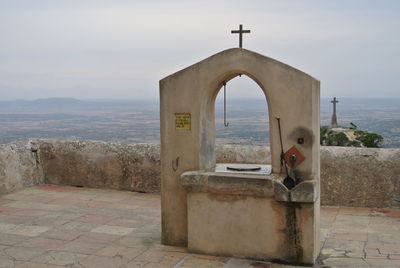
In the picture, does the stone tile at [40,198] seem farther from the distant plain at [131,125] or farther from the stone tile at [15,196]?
the distant plain at [131,125]

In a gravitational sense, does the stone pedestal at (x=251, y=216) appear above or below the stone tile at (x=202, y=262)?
above

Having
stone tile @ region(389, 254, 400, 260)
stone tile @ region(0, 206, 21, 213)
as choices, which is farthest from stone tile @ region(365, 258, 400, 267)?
stone tile @ region(0, 206, 21, 213)

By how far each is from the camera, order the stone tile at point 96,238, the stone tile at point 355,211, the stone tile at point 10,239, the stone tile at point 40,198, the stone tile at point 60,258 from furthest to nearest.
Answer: the stone tile at point 40,198
the stone tile at point 355,211
the stone tile at point 96,238
the stone tile at point 10,239
the stone tile at point 60,258

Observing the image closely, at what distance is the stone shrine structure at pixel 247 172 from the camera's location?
571cm

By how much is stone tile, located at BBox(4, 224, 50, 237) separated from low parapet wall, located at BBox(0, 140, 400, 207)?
2.40m

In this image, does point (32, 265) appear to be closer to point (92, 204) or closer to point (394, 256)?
point (92, 204)

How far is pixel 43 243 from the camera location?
6488 mm

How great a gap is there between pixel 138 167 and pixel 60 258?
388cm

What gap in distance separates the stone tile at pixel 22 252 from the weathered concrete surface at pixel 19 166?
3.43 metres

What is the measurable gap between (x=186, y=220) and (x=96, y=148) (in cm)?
418

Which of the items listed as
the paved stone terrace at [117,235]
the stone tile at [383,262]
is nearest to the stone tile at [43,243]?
the paved stone terrace at [117,235]

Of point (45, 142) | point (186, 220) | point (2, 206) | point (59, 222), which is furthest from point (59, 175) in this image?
point (186, 220)

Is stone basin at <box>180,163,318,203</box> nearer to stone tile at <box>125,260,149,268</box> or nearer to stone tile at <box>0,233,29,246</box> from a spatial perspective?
stone tile at <box>125,260,149,268</box>

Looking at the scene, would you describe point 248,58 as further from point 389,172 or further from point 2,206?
point 2,206
